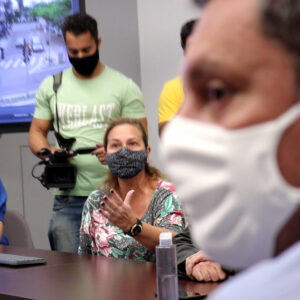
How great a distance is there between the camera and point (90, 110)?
3670 millimetres

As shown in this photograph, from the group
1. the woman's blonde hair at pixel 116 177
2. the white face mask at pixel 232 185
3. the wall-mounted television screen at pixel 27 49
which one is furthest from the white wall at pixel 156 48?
the white face mask at pixel 232 185

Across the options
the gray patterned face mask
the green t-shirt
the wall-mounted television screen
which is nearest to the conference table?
the gray patterned face mask

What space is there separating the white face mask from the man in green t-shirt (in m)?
2.93

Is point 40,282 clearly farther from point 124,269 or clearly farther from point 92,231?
point 92,231

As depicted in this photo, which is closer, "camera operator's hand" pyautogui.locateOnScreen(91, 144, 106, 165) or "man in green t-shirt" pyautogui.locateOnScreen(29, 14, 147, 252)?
"camera operator's hand" pyautogui.locateOnScreen(91, 144, 106, 165)

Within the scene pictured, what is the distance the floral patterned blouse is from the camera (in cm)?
304

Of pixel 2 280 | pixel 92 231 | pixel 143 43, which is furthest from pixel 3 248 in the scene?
pixel 143 43

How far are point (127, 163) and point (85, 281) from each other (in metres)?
0.92

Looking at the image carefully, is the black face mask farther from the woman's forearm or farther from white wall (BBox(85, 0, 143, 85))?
white wall (BBox(85, 0, 143, 85))

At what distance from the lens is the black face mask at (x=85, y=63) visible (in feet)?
12.2

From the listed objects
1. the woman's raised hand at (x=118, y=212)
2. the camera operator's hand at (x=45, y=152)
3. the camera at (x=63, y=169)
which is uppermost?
the camera operator's hand at (x=45, y=152)

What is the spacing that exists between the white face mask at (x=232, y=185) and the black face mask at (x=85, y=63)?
3.03 meters

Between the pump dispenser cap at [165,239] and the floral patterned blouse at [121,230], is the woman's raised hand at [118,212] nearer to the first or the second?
the floral patterned blouse at [121,230]

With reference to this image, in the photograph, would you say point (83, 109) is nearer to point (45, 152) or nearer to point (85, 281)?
point (45, 152)
